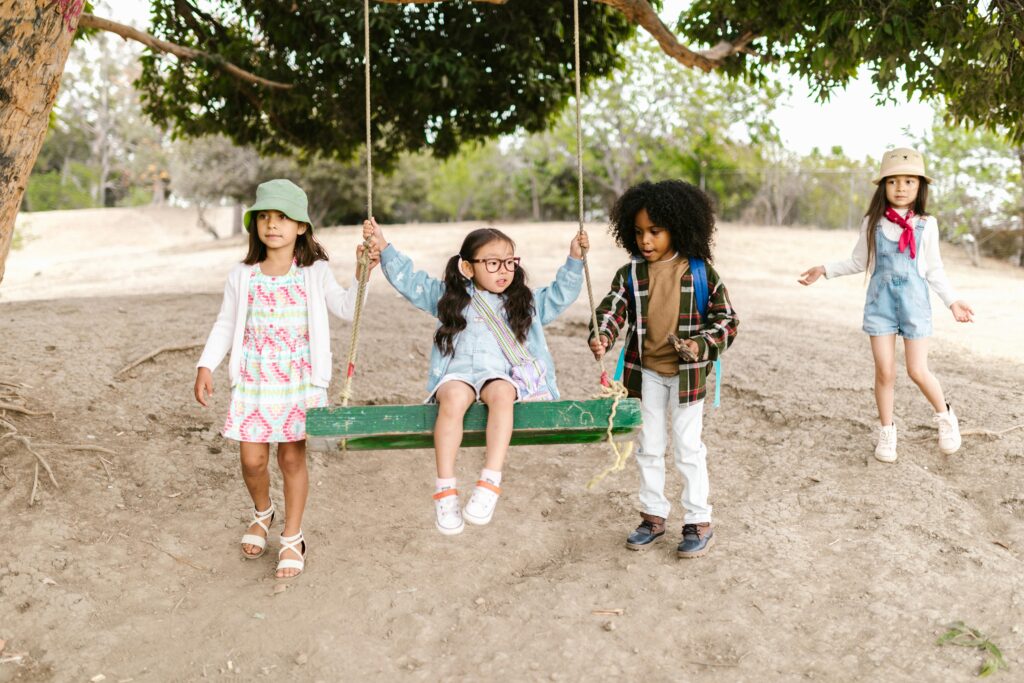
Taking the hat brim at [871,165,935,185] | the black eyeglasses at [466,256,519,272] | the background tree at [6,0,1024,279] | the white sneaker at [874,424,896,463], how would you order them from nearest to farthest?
1. the black eyeglasses at [466,256,519,272]
2. the hat brim at [871,165,935,185]
3. the white sneaker at [874,424,896,463]
4. the background tree at [6,0,1024,279]

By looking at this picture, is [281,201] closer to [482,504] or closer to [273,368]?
[273,368]

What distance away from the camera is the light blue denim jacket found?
140 inches

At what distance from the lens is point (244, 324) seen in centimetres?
342

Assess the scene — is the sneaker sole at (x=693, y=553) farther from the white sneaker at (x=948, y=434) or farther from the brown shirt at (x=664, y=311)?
the white sneaker at (x=948, y=434)

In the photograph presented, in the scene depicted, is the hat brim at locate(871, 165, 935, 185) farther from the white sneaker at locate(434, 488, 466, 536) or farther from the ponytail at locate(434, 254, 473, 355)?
the white sneaker at locate(434, 488, 466, 536)

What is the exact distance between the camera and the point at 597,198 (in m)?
26.4

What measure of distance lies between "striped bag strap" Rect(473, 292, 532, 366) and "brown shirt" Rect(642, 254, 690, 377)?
523mm

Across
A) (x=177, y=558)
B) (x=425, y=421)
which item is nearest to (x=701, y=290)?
(x=425, y=421)

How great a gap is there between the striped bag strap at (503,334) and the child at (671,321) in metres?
0.29

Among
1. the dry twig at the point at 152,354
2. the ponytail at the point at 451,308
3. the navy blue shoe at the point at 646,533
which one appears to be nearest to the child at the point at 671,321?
the navy blue shoe at the point at 646,533

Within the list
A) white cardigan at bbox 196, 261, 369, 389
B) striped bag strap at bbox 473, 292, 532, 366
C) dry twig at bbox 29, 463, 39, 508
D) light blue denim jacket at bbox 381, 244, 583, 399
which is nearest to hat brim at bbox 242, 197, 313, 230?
white cardigan at bbox 196, 261, 369, 389

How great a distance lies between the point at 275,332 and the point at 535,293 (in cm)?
103

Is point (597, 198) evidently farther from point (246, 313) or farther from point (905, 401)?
point (246, 313)

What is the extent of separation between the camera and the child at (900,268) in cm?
433
